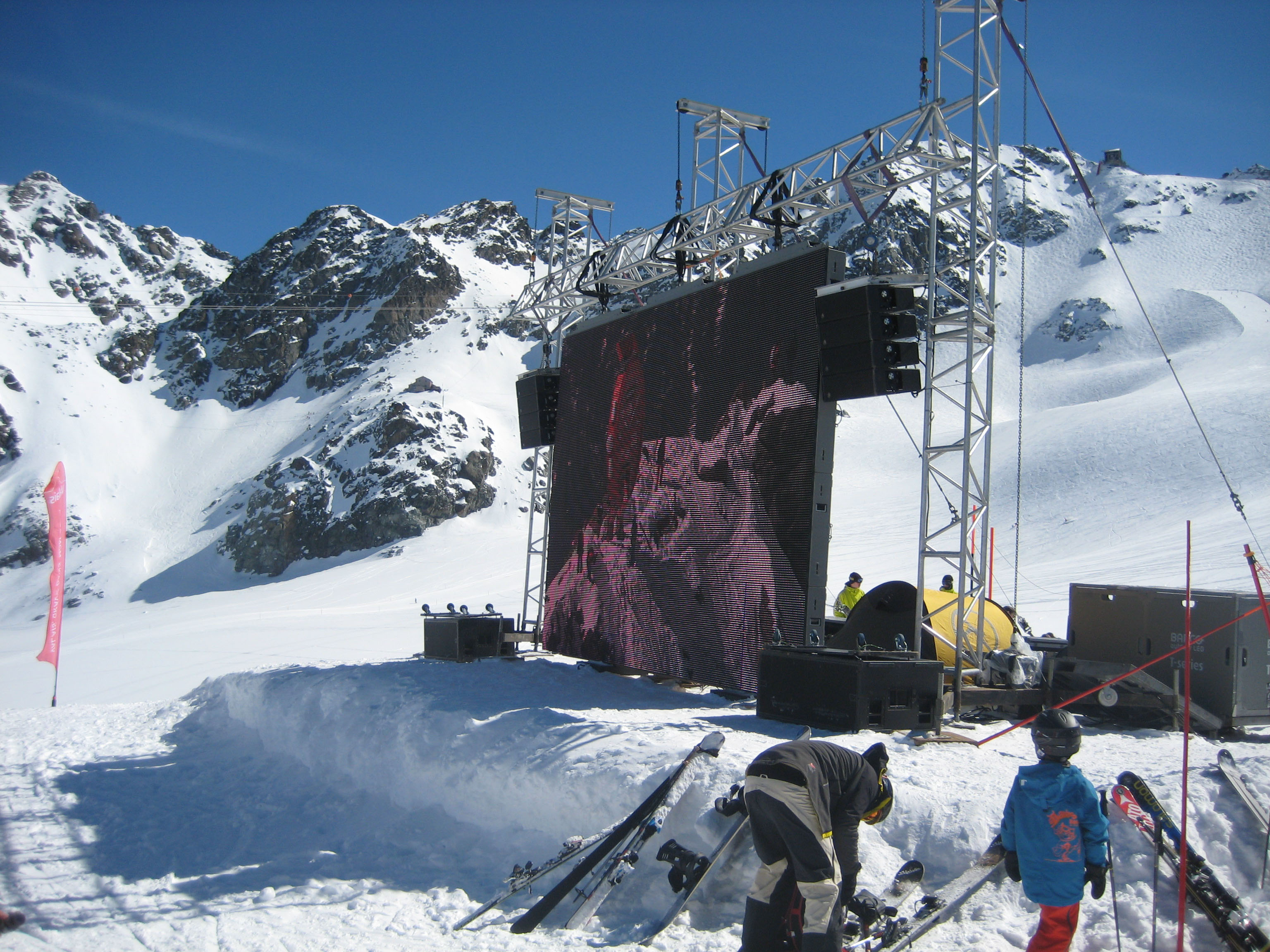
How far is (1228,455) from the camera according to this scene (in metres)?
31.4

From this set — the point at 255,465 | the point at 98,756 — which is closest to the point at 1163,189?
the point at 255,465

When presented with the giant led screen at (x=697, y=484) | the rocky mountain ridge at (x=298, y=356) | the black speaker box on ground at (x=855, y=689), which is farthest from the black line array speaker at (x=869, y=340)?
the rocky mountain ridge at (x=298, y=356)

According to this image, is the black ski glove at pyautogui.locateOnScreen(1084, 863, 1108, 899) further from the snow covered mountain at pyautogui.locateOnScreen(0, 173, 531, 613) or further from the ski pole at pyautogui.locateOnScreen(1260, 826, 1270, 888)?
the snow covered mountain at pyautogui.locateOnScreen(0, 173, 531, 613)

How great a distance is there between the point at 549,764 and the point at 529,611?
23.1 m

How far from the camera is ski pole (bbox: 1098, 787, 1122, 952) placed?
13.1ft

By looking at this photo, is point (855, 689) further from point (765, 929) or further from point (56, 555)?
point (56, 555)

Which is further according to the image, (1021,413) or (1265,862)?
(1021,413)

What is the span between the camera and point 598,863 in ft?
17.6

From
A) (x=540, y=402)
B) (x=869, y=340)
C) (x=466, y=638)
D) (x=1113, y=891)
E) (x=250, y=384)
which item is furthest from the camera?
(x=250, y=384)

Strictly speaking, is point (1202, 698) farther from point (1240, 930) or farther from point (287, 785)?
point (287, 785)

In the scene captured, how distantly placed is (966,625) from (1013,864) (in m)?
5.74

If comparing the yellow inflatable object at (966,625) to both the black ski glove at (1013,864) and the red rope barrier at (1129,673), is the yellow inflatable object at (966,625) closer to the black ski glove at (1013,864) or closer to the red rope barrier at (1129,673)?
the red rope barrier at (1129,673)

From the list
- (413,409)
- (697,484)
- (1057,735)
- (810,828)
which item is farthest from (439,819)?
(413,409)

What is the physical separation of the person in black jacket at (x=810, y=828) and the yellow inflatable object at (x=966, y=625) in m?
4.72
